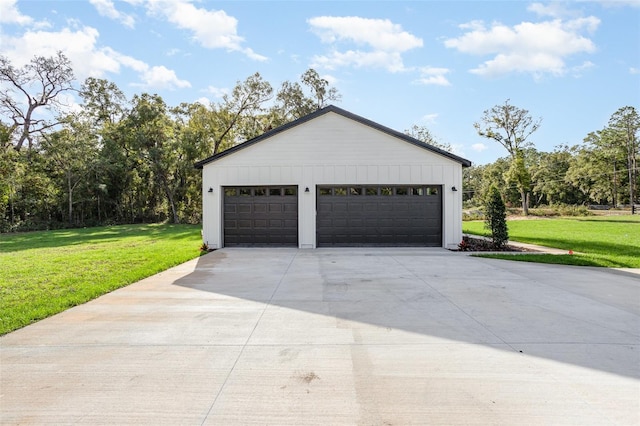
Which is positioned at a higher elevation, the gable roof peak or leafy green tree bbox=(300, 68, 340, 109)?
leafy green tree bbox=(300, 68, 340, 109)

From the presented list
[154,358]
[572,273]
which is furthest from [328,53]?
[154,358]

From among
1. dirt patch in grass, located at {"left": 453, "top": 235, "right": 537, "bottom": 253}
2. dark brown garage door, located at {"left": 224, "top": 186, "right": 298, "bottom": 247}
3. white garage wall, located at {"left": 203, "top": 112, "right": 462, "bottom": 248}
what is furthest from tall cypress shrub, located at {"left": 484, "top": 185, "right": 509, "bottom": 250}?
dark brown garage door, located at {"left": 224, "top": 186, "right": 298, "bottom": 247}

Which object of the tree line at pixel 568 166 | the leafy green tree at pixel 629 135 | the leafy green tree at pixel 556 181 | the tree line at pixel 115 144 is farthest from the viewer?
the leafy green tree at pixel 556 181

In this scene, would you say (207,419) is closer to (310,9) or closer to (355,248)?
(355,248)

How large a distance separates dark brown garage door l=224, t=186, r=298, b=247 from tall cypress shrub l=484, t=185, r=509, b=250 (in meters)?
6.68

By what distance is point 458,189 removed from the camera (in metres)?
11.5

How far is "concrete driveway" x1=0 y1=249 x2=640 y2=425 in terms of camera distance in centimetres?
226

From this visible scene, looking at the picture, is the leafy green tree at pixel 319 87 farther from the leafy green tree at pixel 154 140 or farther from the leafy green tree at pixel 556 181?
the leafy green tree at pixel 556 181

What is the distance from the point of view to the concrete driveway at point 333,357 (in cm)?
226

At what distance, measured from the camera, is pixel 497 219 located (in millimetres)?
10734

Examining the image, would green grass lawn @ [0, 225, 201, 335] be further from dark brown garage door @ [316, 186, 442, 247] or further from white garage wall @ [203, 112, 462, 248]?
dark brown garage door @ [316, 186, 442, 247]

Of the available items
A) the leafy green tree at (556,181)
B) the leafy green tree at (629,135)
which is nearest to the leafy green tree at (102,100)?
the leafy green tree at (556,181)

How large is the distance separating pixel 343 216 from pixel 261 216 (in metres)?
2.99

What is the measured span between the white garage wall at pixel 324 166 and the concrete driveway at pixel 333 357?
233 inches
